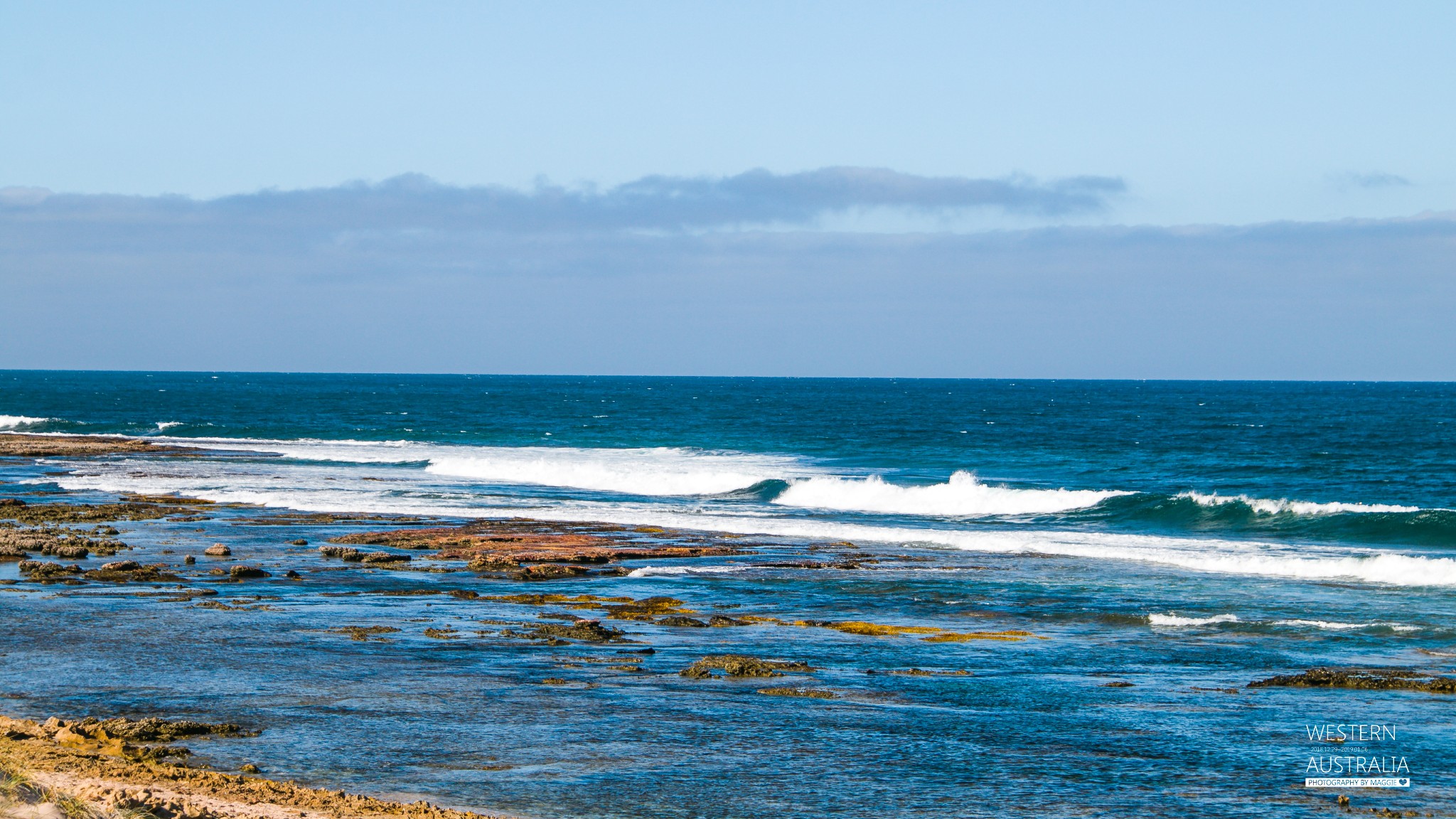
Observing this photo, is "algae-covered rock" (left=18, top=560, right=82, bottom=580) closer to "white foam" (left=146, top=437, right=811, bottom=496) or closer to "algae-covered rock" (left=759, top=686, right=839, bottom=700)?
"algae-covered rock" (left=759, top=686, right=839, bottom=700)

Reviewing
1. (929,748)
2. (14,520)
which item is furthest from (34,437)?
(929,748)

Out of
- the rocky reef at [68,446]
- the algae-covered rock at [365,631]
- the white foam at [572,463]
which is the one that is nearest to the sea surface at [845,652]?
the algae-covered rock at [365,631]

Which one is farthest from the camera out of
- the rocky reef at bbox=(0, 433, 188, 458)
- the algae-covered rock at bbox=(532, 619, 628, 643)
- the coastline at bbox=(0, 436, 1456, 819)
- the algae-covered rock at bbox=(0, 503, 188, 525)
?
the rocky reef at bbox=(0, 433, 188, 458)

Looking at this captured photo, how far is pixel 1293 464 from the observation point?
60.3 meters

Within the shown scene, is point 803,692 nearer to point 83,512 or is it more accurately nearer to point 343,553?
point 343,553

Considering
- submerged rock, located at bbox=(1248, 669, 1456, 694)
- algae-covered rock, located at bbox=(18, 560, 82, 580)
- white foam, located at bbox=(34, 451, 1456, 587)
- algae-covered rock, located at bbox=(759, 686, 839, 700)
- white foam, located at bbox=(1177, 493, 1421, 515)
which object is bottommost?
white foam, located at bbox=(34, 451, 1456, 587)

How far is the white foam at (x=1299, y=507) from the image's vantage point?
39.5 meters

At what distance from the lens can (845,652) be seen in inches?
733

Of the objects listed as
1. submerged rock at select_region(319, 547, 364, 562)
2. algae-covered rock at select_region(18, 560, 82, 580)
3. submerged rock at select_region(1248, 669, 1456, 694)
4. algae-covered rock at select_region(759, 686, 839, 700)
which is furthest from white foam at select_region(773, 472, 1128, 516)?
algae-covered rock at select_region(759, 686, 839, 700)

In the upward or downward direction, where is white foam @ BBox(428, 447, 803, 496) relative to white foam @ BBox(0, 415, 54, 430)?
downward

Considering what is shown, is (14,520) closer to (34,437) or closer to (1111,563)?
(1111,563)

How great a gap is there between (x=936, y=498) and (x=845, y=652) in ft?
96.4

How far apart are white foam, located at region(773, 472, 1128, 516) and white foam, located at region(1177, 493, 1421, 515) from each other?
13.6 ft

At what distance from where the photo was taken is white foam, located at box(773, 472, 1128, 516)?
45250 mm
